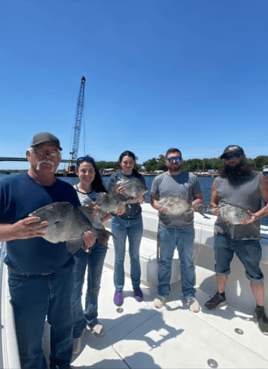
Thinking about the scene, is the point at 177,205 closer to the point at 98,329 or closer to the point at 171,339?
the point at 171,339

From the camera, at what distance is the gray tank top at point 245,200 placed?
2.82 m

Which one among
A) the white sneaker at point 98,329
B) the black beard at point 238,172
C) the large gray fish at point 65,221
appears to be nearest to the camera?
the large gray fish at point 65,221

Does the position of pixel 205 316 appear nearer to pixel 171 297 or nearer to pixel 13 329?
pixel 171 297

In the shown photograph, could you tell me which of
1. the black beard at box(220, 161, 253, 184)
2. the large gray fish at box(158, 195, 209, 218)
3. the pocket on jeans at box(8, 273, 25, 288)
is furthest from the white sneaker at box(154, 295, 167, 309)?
the pocket on jeans at box(8, 273, 25, 288)

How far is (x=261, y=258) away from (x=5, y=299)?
3.45 m

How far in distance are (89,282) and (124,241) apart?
0.93 metres

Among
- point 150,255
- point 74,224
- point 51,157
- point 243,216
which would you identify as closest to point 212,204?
point 243,216

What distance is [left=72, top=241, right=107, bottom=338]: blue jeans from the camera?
2.39 metres

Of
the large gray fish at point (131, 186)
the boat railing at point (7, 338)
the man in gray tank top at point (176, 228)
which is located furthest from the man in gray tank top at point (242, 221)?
the boat railing at point (7, 338)

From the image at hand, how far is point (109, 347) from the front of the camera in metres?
2.49

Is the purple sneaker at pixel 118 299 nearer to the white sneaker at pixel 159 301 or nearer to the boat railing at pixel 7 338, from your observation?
the white sneaker at pixel 159 301

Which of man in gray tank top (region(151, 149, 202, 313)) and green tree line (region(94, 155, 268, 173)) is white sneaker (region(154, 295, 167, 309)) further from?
green tree line (region(94, 155, 268, 173))

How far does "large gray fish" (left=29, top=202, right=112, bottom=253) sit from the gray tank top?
2149mm

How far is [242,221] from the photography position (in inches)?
106
